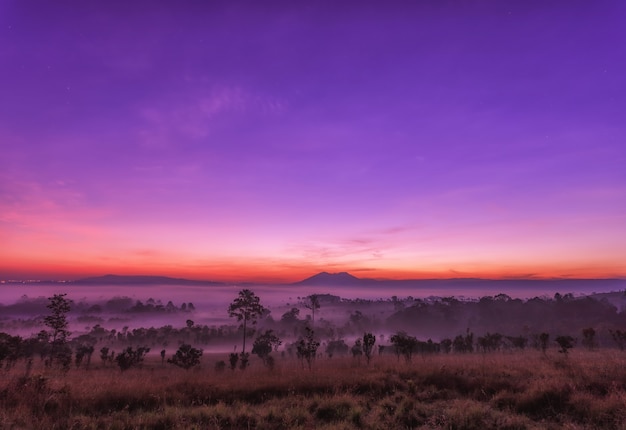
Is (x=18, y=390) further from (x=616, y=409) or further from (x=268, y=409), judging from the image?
(x=616, y=409)

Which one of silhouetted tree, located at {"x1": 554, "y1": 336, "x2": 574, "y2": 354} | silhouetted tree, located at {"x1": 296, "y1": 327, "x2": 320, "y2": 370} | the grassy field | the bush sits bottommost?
the bush

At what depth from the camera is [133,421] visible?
34.9ft

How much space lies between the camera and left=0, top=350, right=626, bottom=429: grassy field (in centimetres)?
1073

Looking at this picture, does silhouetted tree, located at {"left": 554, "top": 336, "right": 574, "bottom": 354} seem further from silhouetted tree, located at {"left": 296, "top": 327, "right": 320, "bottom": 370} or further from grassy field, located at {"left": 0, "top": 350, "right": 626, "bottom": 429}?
silhouetted tree, located at {"left": 296, "top": 327, "right": 320, "bottom": 370}

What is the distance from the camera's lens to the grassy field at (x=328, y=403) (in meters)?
10.7

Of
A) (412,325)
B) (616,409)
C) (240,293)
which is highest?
(616,409)

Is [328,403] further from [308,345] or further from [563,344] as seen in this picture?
[563,344]

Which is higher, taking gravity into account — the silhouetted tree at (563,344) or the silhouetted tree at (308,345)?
the silhouetted tree at (308,345)

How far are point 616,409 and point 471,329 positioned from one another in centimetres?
17925

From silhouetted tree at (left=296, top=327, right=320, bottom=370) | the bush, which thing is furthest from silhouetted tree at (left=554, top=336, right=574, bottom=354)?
the bush

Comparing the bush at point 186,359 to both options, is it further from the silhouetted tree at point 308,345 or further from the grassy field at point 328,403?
the grassy field at point 328,403

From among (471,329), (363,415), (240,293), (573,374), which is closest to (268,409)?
(363,415)

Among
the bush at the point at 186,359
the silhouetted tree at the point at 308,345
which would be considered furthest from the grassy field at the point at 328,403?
the bush at the point at 186,359

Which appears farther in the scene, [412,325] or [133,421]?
[412,325]
